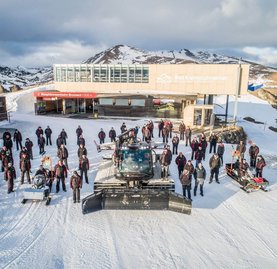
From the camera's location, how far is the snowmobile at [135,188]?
32.7 feet

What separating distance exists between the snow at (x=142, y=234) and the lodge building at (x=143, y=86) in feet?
68.2

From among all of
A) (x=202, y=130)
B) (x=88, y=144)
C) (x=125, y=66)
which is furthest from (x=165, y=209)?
(x=125, y=66)

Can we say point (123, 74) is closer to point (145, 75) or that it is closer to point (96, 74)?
point (145, 75)

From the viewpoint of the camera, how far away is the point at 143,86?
34.3 m

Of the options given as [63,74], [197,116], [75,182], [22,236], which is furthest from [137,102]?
[22,236]

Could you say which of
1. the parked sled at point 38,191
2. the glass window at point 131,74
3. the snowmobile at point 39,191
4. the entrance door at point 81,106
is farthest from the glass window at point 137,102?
the parked sled at point 38,191

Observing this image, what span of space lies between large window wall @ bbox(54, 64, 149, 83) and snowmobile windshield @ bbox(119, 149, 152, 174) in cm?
2455

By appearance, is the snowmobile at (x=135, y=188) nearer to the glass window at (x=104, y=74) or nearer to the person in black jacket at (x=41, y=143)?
the person in black jacket at (x=41, y=143)

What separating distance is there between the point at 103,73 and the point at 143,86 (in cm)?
547

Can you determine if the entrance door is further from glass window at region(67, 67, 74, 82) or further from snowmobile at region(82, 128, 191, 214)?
snowmobile at region(82, 128, 191, 214)

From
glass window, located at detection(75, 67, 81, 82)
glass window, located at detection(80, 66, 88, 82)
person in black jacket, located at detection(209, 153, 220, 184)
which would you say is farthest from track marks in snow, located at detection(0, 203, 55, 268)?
glass window, located at detection(75, 67, 81, 82)

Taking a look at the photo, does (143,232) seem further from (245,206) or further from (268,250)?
(245,206)

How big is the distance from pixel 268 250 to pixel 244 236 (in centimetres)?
86

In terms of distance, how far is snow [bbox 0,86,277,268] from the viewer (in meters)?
7.60
